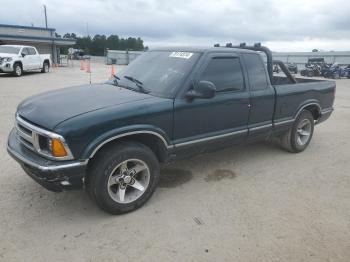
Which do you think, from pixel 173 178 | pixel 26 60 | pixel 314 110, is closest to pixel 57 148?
pixel 173 178

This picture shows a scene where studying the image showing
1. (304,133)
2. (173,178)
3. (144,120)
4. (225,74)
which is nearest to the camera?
(144,120)

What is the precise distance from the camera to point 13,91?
12.6 metres

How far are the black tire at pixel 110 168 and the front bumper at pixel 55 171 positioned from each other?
0.14 m

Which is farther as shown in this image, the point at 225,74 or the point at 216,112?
the point at 225,74

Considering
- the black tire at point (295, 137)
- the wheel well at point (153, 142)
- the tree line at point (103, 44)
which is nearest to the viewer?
the wheel well at point (153, 142)

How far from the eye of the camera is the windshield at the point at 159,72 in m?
4.06

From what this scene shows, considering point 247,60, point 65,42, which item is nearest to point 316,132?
point 247,60

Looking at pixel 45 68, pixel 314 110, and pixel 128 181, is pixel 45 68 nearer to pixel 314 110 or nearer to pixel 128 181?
pixel 314 110

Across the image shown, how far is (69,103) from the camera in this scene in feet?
12.0

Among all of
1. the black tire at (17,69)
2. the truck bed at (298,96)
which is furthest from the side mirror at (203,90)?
the black tire at (17,69)

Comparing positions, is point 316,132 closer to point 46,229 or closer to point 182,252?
point 182,252

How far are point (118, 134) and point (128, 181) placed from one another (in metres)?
0.59

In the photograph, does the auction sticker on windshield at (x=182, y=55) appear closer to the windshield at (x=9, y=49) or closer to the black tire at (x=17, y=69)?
the black tire at (x=17, y=69)

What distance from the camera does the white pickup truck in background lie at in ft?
60.3
